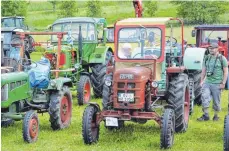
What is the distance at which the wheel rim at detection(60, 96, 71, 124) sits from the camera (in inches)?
376

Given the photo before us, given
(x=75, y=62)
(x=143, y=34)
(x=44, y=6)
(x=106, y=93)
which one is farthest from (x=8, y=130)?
(x=44, y=6)

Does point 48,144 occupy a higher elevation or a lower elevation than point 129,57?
lower

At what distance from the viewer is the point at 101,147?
318 inches

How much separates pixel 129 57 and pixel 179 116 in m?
1.32

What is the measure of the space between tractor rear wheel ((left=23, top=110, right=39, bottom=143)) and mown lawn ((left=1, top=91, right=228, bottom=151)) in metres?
0.11

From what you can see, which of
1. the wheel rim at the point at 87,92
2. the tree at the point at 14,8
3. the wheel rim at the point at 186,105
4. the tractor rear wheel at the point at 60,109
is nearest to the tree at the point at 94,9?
the tree at the point at 14,8

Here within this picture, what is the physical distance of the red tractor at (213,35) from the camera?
15.9m

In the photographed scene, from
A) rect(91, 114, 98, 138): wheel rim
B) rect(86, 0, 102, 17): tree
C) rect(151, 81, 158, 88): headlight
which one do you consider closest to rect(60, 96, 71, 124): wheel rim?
rect(91, 114, 98, 138): wheel rim

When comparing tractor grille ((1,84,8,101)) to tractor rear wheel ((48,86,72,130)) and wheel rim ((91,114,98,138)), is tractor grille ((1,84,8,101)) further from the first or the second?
wheel rim ((91,114,98,138))

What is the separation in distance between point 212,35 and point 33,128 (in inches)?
374

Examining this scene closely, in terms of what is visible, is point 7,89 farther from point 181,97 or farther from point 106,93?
point 181,97

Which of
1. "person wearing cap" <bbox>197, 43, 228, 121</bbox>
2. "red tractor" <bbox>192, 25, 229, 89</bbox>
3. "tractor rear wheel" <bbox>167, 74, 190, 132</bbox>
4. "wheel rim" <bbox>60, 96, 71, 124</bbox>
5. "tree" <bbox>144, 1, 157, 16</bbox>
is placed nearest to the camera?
"tractor rear wheel" <bbox>167, 74, 190, 132</bbox>

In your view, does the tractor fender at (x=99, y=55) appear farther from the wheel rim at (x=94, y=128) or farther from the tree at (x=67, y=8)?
the tree at (x=67, y=8)

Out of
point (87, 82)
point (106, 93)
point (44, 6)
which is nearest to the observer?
point (106, 93)
